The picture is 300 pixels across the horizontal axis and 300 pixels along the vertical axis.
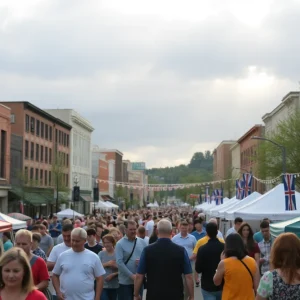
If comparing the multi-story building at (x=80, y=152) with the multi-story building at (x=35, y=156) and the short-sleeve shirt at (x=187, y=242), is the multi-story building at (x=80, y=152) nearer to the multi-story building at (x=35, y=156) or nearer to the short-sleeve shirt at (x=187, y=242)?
the multi-story building at (x=35, y=156)

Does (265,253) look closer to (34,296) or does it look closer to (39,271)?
(39,271)

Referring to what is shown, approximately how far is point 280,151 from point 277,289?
143 ft

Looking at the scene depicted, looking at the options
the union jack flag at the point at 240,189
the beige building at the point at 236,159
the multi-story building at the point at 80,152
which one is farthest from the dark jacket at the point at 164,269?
the beige building at the point at 236,159

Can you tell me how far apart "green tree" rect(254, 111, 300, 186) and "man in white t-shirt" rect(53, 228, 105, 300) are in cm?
4011

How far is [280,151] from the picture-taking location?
Answer: 160ft

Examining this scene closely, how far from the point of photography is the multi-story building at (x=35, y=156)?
62562 millimetres

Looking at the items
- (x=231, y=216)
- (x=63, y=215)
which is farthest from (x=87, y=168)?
(x=231, y=216)

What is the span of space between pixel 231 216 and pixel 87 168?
7907 centimetres

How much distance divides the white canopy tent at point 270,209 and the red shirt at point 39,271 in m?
14.3

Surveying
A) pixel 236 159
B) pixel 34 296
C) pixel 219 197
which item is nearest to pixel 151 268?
pixel 34 296

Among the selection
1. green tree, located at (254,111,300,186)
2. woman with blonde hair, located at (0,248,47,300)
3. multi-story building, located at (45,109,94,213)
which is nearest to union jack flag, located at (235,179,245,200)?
green tree, located at (254,111,300,186)

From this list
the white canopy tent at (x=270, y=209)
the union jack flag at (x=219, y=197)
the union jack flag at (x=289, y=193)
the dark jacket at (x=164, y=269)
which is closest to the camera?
the dark jacket at (x=164, y=269)

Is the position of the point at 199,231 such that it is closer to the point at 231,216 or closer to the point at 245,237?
the point at 245,237

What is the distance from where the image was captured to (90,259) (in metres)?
8.98
